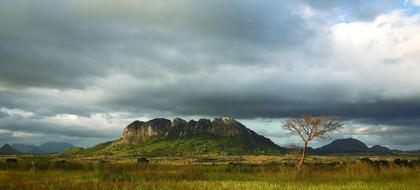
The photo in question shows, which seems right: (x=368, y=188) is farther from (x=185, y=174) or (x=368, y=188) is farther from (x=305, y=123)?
(x=185, y=174)

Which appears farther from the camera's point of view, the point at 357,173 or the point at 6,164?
the point at 6,164

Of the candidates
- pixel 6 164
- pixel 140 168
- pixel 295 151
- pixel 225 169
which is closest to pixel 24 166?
pixel 6 164

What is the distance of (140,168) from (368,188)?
26.8 metres

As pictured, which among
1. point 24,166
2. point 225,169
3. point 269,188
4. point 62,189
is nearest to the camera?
point 62,189

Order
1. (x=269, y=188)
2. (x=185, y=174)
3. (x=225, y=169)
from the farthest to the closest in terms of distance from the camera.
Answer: (x=225, y=169) < (x=185, y=174) < (x=269, y=188)

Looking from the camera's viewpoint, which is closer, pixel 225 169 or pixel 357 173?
pixel 357 173

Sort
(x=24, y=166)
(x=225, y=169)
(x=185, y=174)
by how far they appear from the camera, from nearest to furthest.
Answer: (x=185, y=174) < (x=24, y=166) < (x=225, y=169)

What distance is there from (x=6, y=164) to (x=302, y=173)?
30.7 meters

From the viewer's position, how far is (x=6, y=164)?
4628 cm

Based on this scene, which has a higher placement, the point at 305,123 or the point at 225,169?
the point at 305,123

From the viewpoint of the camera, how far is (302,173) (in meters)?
40.1


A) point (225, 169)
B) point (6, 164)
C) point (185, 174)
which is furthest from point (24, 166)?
point (225, 169)

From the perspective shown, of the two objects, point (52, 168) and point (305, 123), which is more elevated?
point (305, 123)

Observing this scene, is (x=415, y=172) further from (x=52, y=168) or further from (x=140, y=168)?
(x=52, y=168)
